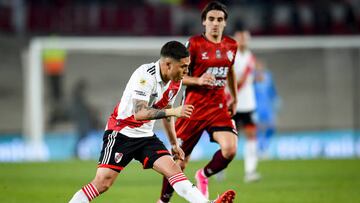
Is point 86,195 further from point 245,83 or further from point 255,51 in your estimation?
point 255,51

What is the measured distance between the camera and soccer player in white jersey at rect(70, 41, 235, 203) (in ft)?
24.7

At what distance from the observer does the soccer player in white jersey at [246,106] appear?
42.9ft

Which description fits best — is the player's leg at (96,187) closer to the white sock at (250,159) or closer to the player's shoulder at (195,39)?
the player's shoulder at (195,39)

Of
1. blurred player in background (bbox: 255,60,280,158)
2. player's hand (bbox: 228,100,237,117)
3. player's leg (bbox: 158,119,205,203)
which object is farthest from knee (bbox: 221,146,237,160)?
blurred player in background (bbox: 255,60,280,158)

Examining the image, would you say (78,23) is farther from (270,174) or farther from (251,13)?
(270,174)

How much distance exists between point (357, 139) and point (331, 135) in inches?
25.8

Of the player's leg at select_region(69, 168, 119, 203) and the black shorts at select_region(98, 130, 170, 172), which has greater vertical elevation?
the black shorts at select_region(98, 130, 170, 172)

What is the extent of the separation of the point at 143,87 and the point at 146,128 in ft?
1.79

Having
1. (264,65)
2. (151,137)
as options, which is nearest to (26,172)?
(151,137)

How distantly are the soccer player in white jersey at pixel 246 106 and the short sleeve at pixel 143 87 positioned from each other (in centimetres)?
Result: 550

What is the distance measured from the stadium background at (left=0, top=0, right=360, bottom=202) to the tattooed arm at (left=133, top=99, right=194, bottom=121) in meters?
13.6

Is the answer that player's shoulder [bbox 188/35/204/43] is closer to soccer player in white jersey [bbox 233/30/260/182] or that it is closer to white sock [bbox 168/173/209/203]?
white sock [bbox 168/173/209/203]

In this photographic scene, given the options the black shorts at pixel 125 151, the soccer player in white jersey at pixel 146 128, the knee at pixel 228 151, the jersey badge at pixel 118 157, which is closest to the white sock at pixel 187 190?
the soccer player in white jersey at pixel 146 128

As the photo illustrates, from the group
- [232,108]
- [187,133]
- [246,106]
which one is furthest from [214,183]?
[187,133]
